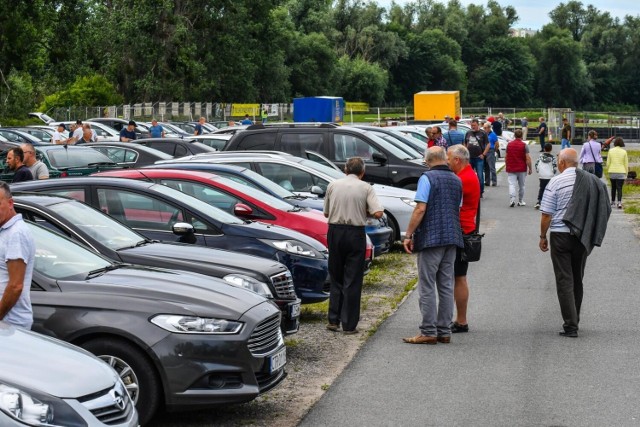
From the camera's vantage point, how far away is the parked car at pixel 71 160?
22.6m

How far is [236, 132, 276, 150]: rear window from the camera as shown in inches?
861

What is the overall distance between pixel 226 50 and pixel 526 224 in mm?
56323

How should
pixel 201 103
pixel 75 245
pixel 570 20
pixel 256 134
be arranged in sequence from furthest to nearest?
pixel 570 20
pixel 201 103
pixel 256 134
pixel 75 245

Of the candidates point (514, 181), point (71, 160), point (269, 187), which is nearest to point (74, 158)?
point (71, 160)

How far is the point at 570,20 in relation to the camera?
173875mm

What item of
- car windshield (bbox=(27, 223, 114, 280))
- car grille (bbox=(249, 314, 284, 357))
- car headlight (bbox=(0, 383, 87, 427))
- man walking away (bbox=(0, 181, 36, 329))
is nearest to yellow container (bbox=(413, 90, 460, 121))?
car windshield (bbox=(27, 223, 114, 280))

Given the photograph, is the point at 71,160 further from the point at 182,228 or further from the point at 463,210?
the point at 463,210

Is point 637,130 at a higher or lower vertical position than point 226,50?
lower

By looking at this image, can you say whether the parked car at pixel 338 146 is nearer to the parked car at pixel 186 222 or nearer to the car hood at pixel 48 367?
the parked car at pixel 186 222

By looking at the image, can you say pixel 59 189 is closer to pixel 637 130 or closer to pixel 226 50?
pixel 637 130

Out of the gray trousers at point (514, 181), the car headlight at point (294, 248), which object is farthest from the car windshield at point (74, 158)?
the car headlight at point (294, 248)

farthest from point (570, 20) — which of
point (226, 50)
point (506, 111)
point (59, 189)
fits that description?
point (59, 189)

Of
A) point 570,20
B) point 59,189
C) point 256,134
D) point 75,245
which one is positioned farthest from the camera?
point 570,20

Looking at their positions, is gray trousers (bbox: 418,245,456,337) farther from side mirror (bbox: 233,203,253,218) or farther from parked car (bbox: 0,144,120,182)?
parked car (bbox: 0,144,120,182)
